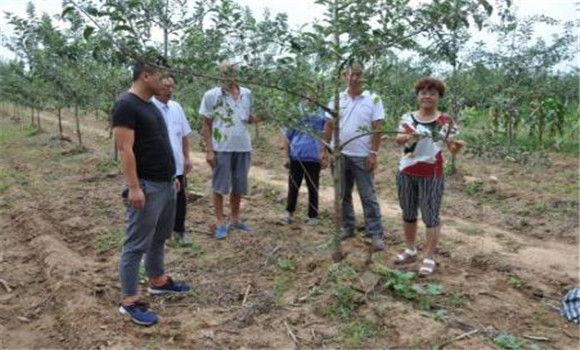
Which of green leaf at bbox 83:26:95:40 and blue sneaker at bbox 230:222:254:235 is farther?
blue sneaker at bbox 230:222:254:235

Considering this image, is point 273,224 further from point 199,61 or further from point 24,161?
point 24,161

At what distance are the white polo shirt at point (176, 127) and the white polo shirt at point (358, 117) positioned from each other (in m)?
1.31

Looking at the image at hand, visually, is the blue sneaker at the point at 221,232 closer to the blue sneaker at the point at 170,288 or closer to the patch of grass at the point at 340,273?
the blue sneaker at the point at 170,288

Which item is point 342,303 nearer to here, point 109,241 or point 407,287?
point 407,287

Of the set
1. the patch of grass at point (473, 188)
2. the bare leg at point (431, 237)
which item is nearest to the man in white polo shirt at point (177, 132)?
the bare leg at point (431, 237)

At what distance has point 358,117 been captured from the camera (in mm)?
4809

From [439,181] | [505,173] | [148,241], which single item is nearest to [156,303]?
[148,241]

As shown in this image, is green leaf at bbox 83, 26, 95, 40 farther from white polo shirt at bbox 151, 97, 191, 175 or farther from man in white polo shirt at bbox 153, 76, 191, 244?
white polo shirt at bbox 151, 97, 191, 175

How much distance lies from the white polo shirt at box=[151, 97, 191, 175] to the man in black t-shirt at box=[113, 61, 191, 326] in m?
0.99

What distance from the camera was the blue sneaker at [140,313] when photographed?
3639 mm

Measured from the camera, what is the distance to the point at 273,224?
6195 mm

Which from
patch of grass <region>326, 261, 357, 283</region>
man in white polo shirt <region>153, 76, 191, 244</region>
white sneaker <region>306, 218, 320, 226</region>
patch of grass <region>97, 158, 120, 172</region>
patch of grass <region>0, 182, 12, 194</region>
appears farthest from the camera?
patch of grass <region>97, 158, 120, 172</region>

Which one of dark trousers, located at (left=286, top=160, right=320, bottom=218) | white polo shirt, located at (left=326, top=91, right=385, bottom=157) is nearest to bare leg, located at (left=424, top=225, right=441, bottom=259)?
white polo shirt, located at (left=326, top=91, right=385, bottom=157)

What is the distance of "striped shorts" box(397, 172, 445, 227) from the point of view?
431 centimetres
